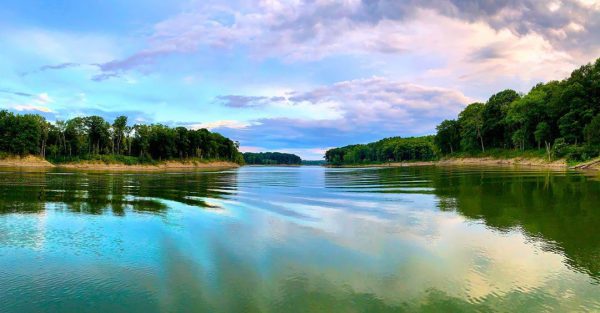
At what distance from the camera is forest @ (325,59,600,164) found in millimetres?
64125

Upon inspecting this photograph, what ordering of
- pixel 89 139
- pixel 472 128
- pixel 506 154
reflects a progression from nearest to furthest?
pixel 506 154 → pixel 89 139 → pixel 472 128

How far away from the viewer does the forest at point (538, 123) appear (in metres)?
64.1

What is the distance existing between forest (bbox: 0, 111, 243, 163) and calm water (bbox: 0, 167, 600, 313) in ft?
283

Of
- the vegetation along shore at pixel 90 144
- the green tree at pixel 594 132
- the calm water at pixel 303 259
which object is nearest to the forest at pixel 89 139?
the vegetation along shore at pixel 90 144

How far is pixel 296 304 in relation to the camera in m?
6.27

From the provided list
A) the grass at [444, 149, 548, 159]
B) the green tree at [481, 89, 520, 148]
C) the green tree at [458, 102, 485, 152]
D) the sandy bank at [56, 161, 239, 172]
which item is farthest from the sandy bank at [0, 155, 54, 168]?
the green tree at [481, 89, 520, 148]

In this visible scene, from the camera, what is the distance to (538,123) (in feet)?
264

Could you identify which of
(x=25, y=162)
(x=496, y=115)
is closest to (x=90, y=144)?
(x=25, y=162)

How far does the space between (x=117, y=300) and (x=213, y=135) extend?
15757 cm

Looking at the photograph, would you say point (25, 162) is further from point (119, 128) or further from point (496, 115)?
point (496, 115)

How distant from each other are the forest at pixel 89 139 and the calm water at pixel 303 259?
283ft

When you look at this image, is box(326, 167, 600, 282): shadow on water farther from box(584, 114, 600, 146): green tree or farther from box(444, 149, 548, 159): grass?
box(444, 149, 548, 159): grass

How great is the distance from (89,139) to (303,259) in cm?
10637

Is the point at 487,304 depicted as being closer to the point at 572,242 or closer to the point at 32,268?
the point at 572,242
